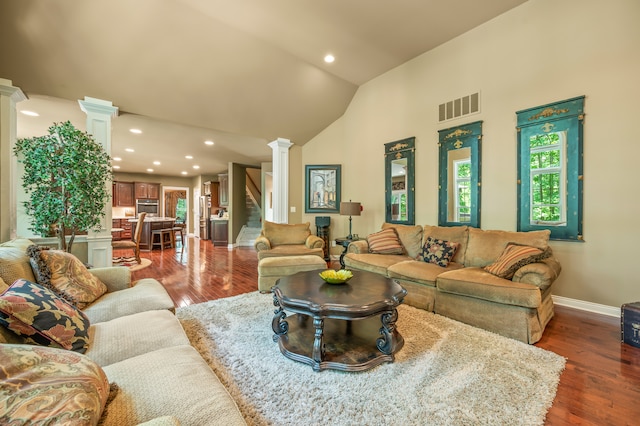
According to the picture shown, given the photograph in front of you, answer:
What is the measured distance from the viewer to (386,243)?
4086mm

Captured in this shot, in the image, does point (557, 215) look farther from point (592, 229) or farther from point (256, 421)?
point (256, 421)

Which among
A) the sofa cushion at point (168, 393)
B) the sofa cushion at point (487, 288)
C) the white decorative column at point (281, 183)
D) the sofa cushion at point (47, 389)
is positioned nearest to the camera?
the sofa cushion at point (47, 389)

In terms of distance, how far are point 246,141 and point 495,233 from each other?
5.23m

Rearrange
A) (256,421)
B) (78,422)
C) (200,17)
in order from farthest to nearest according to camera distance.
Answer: (200,17)
(256,421)
(78,422)

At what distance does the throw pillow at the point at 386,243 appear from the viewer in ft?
13.3

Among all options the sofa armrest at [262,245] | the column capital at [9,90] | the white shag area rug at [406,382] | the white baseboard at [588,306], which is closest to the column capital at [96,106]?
the column capital at [9,90]

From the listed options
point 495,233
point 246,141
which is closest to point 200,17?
point 246,141

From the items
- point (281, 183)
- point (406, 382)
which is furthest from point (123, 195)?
point (406, 382)

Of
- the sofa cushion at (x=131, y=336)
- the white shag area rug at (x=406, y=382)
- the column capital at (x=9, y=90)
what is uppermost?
the column capital at (x=9, y=90)

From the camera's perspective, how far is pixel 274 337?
234 cm

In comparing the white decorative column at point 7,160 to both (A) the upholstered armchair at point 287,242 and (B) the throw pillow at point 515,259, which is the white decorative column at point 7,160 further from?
(B) the throw pillow at point 515,259

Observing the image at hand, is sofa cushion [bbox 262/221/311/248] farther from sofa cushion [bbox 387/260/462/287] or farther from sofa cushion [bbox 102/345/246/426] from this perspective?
sofa cushion [bbox 102/345/246/426]

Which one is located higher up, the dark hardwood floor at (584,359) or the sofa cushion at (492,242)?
the sofa cushion at (492,242)

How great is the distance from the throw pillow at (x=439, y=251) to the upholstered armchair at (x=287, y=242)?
1701 mm
